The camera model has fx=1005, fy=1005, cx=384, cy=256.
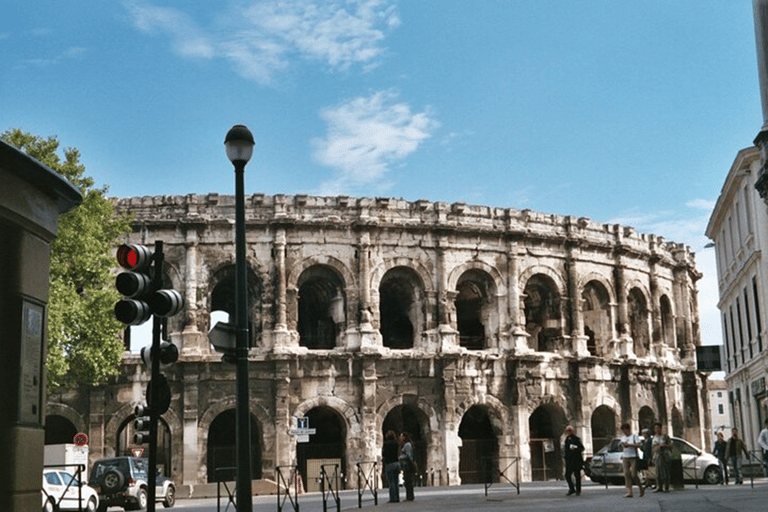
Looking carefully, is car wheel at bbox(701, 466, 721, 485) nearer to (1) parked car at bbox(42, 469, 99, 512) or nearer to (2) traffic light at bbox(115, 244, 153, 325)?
(1) parked car at bbox(42, 469, 99, 512)

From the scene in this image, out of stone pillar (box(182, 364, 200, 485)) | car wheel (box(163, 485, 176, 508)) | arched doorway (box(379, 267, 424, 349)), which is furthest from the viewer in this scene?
arched doorway (box(379, 267, 424, 349))

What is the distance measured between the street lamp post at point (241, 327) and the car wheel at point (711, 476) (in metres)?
18.0

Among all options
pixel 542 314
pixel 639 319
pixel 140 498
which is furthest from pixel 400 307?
pixel 140 498

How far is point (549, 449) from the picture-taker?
3603cm

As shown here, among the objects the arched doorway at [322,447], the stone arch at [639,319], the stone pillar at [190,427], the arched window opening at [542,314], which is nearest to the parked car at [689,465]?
the arched doorway at [322,447]

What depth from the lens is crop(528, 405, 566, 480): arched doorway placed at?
117ft

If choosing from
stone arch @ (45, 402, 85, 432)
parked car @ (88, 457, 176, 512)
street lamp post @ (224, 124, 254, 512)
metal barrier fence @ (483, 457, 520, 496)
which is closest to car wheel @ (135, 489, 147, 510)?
parked car @ (88, 457, 176, 512)

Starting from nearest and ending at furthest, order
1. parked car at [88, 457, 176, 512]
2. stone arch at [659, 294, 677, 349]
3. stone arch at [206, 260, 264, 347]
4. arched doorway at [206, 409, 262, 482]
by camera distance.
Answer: parked car at [88, 457, 176, 512] → arched doorway at [206, 409, 262, 482] → stone arch at [206, 260, 264, 347] → stone arch at [659, 294, 677, 349]

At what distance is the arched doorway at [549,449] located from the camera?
117 ft

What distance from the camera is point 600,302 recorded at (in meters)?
38.6

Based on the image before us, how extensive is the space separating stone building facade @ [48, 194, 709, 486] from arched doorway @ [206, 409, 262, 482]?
76 mm

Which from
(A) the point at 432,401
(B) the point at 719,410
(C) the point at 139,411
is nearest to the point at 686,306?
(A) the point at 432,401

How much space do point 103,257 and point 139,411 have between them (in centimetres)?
1773

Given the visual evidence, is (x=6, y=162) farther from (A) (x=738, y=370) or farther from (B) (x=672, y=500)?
(A) (x=738, y=370)
